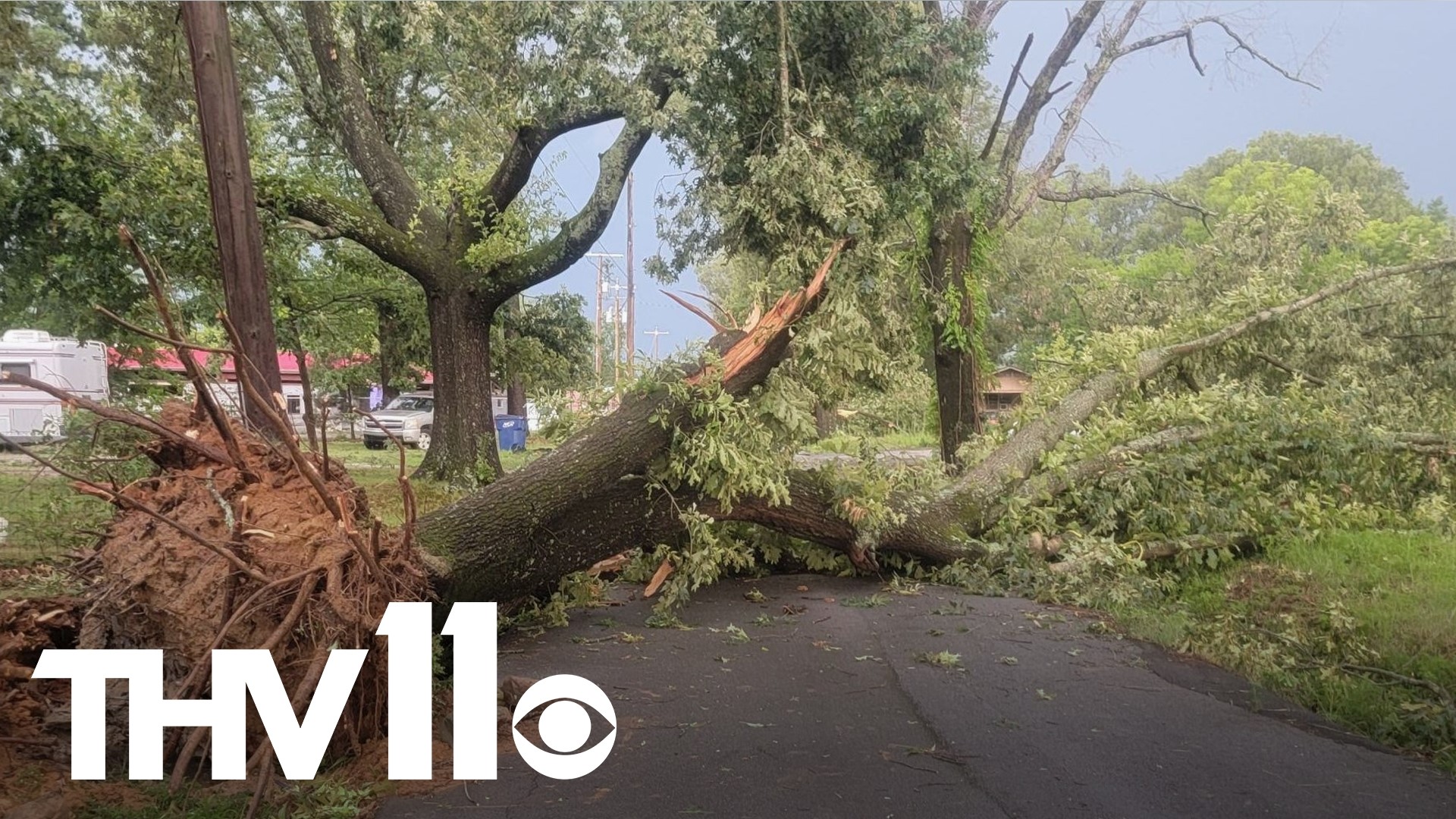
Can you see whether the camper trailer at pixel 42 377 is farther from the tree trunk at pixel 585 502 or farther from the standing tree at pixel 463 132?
the standing tree at pixel 463 132

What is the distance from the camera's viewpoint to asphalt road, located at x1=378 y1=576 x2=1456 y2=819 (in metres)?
3.81

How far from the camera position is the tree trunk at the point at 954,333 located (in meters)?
12.9

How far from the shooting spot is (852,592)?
8164 mm

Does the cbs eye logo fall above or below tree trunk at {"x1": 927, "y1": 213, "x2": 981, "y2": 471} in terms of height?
below

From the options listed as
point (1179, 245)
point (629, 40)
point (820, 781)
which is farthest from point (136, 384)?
point (1179, 245)

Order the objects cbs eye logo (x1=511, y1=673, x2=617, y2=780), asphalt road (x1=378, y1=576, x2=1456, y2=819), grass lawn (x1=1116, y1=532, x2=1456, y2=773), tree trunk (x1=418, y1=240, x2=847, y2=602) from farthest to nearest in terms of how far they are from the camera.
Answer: tree trunk (x1=418, y1=240, x2=847, y2=602), grass lawn (x1=1116, y1=532, x2=1456, y2=773), cbs eye logo (x1=511, y1=673, x2=617, y2=780), asphalt road (x1=378, y1=576, x2=1456, y2=819)

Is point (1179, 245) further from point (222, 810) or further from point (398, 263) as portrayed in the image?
point (222, 810)

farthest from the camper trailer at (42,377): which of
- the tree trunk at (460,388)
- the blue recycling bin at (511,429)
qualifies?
the blue recycling bin at (511,429)

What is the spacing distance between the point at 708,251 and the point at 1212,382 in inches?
231

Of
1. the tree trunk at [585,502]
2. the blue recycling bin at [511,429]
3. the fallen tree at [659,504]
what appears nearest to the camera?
the tree trunk at [585,502]

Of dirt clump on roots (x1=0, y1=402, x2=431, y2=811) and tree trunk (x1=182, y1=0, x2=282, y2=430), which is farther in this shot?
tree trunk (x1=182, y1=0, x2=282, y2=430)

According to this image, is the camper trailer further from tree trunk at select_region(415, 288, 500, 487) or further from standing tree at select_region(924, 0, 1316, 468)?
standing tree at select_region(924, 0, 1316, 468)

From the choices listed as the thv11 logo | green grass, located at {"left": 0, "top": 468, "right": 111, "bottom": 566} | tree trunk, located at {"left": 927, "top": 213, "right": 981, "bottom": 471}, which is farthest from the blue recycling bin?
the thv11 logo

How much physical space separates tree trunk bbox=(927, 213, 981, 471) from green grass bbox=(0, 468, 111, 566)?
30.9ft
